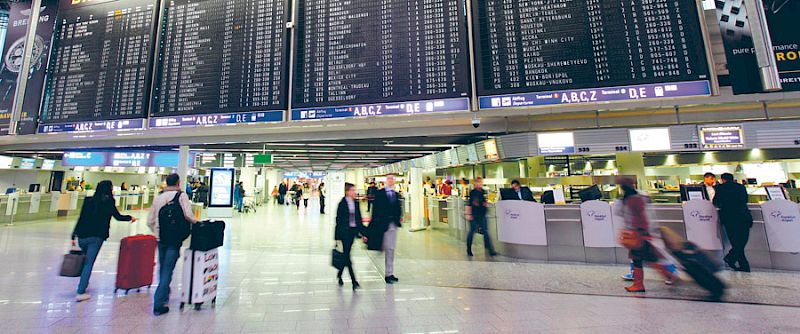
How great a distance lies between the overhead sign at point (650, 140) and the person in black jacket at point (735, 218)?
1.33 meters

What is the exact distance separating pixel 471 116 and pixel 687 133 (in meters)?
4.07

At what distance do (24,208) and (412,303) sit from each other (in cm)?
1558

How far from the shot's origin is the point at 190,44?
557 centimetres

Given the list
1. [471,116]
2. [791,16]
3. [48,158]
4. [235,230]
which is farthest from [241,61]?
[48,158]

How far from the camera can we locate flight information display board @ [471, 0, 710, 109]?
4441mm

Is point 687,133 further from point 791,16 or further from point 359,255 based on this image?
point 359,255

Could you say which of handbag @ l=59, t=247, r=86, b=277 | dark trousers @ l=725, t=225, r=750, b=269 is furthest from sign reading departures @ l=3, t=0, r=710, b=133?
handbag @ l=59, t=247, r=86, b=277

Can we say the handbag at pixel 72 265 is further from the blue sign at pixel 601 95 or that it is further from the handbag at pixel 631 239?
the handbag at pixel 631 239

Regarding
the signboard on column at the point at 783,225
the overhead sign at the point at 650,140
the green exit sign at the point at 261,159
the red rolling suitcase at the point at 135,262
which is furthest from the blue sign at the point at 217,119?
the signboard on column at the point at 783,225

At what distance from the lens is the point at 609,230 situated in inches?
196

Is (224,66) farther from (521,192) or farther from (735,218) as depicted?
(735,218)

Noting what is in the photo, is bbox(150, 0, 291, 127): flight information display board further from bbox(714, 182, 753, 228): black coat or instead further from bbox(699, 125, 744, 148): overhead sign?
bbox(699, 125, 744, 148): overhead sign

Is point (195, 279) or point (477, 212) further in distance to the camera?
point (477, 212)

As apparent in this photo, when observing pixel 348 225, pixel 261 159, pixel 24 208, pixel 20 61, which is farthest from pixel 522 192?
pixel 24 208
